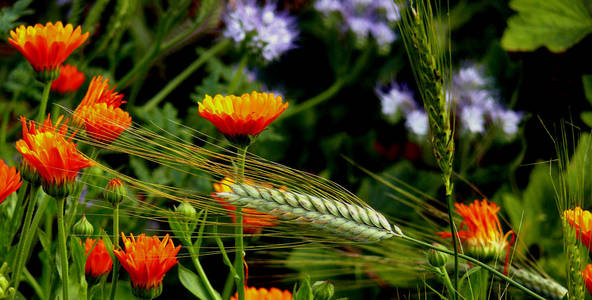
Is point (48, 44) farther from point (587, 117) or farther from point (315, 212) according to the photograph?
point (587, 117)

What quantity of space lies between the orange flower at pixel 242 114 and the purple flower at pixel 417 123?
2.02 feet

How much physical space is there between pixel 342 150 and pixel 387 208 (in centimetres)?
19

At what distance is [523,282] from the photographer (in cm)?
59

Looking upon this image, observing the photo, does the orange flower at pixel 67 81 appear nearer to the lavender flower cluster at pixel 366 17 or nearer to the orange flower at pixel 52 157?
the orange flower at pixel 52 157

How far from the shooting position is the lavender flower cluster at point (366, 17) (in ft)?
3.87

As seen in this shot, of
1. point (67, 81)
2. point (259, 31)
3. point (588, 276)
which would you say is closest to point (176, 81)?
point (259, 31)

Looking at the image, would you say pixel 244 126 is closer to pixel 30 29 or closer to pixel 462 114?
pixel 30 29

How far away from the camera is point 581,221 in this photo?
0.53 m

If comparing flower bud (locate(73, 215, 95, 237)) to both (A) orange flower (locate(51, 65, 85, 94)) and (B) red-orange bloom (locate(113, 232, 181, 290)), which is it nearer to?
(B) red-orange bloom (locate(113, 232, 181, 290))

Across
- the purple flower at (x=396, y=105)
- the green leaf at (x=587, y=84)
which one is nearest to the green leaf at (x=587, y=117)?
the green leaf at (x=587, y=84)

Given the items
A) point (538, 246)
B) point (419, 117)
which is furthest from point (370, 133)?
point (538, 246)

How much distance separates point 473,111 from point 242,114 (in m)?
0.64

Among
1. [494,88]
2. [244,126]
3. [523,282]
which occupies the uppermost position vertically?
[494,88]

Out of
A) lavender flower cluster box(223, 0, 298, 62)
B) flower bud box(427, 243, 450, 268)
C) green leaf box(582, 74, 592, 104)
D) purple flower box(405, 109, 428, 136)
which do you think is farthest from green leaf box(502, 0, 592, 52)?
flower bud box(427, 243, 450, 268)
